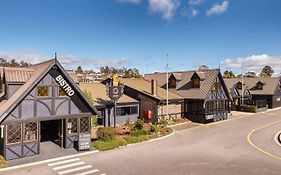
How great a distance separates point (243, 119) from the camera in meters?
44.2

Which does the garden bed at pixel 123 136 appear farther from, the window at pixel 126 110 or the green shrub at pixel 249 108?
the green shrub at pixel 249 108

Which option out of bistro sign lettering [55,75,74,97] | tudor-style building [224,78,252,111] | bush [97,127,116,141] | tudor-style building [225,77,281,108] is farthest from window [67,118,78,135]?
tudor-style building [225,77,281,108]

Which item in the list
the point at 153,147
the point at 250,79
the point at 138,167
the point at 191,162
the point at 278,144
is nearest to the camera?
the point at 138,167

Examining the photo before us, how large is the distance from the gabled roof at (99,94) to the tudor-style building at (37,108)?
9.27m

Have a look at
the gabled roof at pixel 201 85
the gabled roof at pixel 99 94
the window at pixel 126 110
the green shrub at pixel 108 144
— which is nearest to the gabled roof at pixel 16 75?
the green shrub at pixel 108 144

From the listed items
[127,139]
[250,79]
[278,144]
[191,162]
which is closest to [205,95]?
[278,144]

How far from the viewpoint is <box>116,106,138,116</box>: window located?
3579 cm

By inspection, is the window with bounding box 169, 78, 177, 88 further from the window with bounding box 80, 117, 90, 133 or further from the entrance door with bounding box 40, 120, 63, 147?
the window with bounding box 80, 117, 90, 133

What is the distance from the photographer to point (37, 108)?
71.5 ft

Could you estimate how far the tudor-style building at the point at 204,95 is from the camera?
132 feet

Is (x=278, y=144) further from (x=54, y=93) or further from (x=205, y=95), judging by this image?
(x=54, y=93)

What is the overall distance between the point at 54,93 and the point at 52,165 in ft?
19.4

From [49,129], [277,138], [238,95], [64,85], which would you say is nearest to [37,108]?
[64,85]

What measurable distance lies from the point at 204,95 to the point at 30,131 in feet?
85.7
